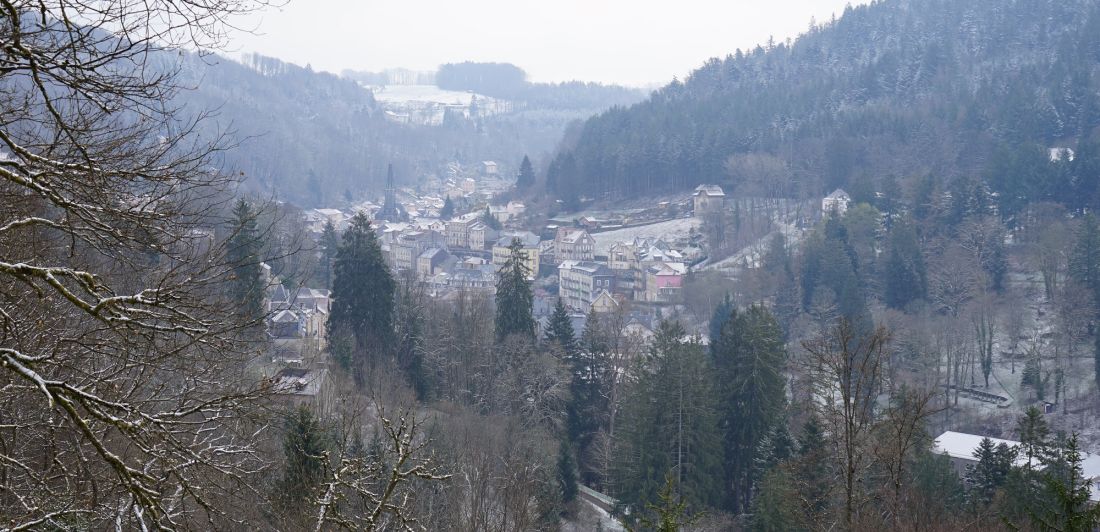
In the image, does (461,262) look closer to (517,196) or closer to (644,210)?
(644,210)

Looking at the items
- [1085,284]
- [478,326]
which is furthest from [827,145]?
[478,326]

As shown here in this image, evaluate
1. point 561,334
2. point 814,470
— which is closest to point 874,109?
point 561,334

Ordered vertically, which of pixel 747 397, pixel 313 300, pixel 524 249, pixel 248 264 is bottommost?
pixel 524 249

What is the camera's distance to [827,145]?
57438mm

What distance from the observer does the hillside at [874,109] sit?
5303 cm

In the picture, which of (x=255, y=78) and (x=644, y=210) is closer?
(x=644, y=210)

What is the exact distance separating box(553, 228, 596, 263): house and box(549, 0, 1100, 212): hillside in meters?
10.8

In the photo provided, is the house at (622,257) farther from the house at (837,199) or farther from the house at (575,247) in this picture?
the house at (837,199)

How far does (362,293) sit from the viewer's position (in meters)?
22.5

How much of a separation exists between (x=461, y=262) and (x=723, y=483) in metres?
35.5

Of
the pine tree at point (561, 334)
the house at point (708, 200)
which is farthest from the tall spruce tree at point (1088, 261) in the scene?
the house at point (708, 200)

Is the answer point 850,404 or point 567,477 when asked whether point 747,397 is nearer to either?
point 567,477

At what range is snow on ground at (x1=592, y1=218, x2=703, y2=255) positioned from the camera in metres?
53.0

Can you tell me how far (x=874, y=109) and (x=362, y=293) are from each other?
48417 millimetres
